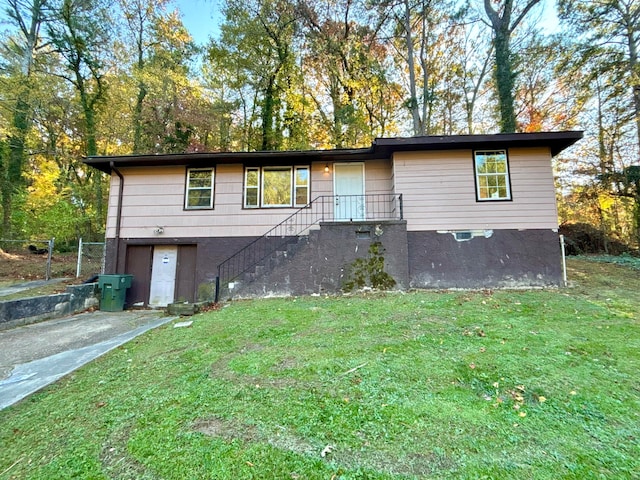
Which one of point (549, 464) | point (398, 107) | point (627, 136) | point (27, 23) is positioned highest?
point (27, 23)

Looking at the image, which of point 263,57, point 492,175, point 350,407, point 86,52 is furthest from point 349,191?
point 86,52

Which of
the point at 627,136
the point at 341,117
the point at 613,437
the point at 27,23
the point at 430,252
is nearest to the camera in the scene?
the point at 613,437

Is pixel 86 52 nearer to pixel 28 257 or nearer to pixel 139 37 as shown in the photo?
pixel 139 37

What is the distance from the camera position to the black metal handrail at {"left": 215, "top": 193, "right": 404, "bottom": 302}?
820 centimetres

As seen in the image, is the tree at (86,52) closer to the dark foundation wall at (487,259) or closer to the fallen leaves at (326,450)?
the dark foundation wall at (487,259)

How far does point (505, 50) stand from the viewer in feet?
42.4

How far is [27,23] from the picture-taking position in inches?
550

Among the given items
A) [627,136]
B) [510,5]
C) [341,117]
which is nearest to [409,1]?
[510,5]

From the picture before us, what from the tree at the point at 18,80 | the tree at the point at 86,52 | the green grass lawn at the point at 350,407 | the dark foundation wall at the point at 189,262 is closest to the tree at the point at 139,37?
the tree at the point at 86,52

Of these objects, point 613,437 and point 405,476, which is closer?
point 405,476

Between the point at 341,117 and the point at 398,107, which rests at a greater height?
the point at 398,107

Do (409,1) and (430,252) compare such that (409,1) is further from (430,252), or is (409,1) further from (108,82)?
(108,82)

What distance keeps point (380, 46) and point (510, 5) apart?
19.4 ft

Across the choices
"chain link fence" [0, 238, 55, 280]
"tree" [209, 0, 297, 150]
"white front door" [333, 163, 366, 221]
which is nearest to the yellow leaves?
"chain link fence" [0, 238, 55, 280]
